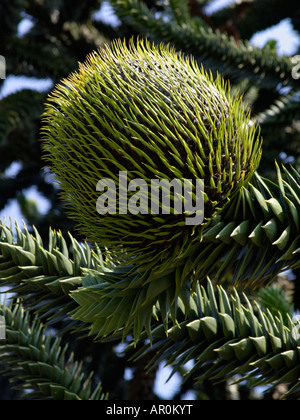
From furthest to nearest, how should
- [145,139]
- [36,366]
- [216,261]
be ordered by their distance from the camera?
[36,366] < [216,261] < [145,139]

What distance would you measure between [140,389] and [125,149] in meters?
2.65

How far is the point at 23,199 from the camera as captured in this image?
19.5 ft

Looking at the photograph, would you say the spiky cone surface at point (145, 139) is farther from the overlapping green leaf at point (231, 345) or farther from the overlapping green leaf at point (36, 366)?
the overlapping green leaf at point (36, 366)

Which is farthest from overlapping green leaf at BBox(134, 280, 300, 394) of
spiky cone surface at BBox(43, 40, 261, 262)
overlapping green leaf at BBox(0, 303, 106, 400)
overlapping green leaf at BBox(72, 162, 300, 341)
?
overlapping green leaf at BBox(0, 303, 106, 400)

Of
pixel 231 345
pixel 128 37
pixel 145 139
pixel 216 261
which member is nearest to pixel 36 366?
pixel 231 345

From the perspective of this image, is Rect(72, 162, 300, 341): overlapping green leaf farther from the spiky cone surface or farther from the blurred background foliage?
the blurred background foliage

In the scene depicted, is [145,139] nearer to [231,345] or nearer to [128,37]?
[231,345]

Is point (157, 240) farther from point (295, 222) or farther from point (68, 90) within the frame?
point (68, 90)

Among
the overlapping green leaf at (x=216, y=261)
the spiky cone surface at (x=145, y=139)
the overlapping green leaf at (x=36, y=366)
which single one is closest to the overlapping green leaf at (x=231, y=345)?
the overlapping green leaf at (x=216, y=261)

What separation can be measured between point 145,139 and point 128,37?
4056 mm

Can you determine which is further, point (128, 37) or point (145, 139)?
point (128, 37)

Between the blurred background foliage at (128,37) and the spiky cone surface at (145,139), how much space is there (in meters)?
0.94

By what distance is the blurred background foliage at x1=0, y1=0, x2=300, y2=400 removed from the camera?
345 centimetres

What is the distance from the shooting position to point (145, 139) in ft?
4.37
